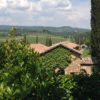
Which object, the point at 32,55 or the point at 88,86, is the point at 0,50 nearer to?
the point at 32,55

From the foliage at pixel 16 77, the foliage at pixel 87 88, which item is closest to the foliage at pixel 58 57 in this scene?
the foliage at pixel 87 88

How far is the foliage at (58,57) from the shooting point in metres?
46.4

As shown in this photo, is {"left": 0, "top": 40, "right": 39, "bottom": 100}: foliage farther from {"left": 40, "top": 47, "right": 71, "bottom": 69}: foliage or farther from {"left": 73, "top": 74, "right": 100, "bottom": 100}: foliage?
{"left": 40, "top": 47, "right": 71, "bottom": 69}: foliage

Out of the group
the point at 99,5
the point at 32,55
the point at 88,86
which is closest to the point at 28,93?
the point at 32,55

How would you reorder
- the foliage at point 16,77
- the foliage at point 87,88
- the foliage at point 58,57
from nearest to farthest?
the foliage at point 16,77, the foliage at point 87,88, the foliage at point 58,57

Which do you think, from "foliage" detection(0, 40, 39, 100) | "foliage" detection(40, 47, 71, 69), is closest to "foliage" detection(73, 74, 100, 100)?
"foliage" detection(0, 40, 39, 100)

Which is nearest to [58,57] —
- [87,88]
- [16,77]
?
[87,88]

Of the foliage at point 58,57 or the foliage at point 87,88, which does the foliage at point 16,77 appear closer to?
the foliage at point 87,88

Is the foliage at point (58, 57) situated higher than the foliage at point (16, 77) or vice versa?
the foliage at point (16, 77)

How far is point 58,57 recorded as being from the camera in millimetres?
47062

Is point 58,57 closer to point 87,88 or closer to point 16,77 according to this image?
point 87,88

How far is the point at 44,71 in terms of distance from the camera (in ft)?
27.3

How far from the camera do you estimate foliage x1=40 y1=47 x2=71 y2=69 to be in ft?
152

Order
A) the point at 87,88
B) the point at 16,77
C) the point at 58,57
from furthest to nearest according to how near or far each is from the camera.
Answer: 1. the point at 58,57
2. the point at 87,88
3. the point at 16,77
